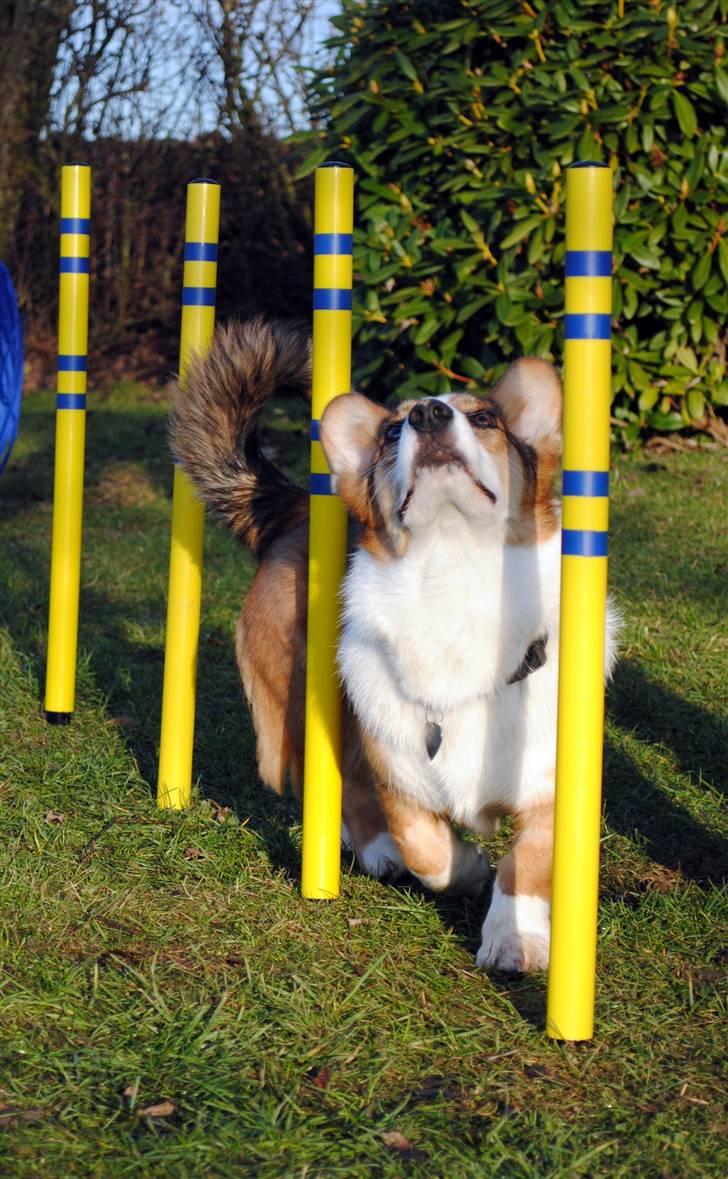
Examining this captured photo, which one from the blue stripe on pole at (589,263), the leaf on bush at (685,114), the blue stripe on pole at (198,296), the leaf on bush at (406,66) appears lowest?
the blue stripe on pole at (589,263)

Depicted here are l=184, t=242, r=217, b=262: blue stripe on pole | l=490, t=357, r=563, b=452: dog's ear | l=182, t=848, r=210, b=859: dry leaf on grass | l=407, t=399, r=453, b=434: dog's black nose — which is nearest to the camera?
l=407, t=399, r=453, b=434: dog's black nose

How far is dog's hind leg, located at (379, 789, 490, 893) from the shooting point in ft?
10.5

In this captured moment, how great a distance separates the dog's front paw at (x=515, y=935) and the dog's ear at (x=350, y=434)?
3.22ft

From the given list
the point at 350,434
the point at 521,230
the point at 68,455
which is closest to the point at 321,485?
the point at 350,434

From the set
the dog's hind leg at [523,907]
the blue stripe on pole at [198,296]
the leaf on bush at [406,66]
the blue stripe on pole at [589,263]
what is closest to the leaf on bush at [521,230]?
the leaf on bush at [406,66]

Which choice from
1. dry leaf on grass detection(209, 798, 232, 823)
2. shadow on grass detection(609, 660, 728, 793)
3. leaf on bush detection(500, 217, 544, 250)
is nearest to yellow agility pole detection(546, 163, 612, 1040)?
dry leaf on grass detection(209, 798, 232, 823)

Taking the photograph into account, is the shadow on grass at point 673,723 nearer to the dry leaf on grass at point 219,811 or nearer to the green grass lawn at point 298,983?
the green grass lawn at point 298,983

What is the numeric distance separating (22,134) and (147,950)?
28.8 feet

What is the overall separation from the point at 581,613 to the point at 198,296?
1706 millimetres

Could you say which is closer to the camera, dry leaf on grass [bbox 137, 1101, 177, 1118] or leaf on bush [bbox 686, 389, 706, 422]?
dry leaf on grass [bbox 137, 1101, 177, 1118]

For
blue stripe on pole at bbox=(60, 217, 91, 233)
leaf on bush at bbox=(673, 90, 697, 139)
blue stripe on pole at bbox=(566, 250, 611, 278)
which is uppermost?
leaf on bush at bbox=(673, 90, 697, 139)

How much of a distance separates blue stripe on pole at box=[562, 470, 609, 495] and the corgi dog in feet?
1.29

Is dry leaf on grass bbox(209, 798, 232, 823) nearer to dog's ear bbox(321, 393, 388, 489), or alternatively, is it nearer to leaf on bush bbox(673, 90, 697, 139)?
dog's ear bbox(321, 393, 388, 489)

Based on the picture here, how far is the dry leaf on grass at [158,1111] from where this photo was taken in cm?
234
